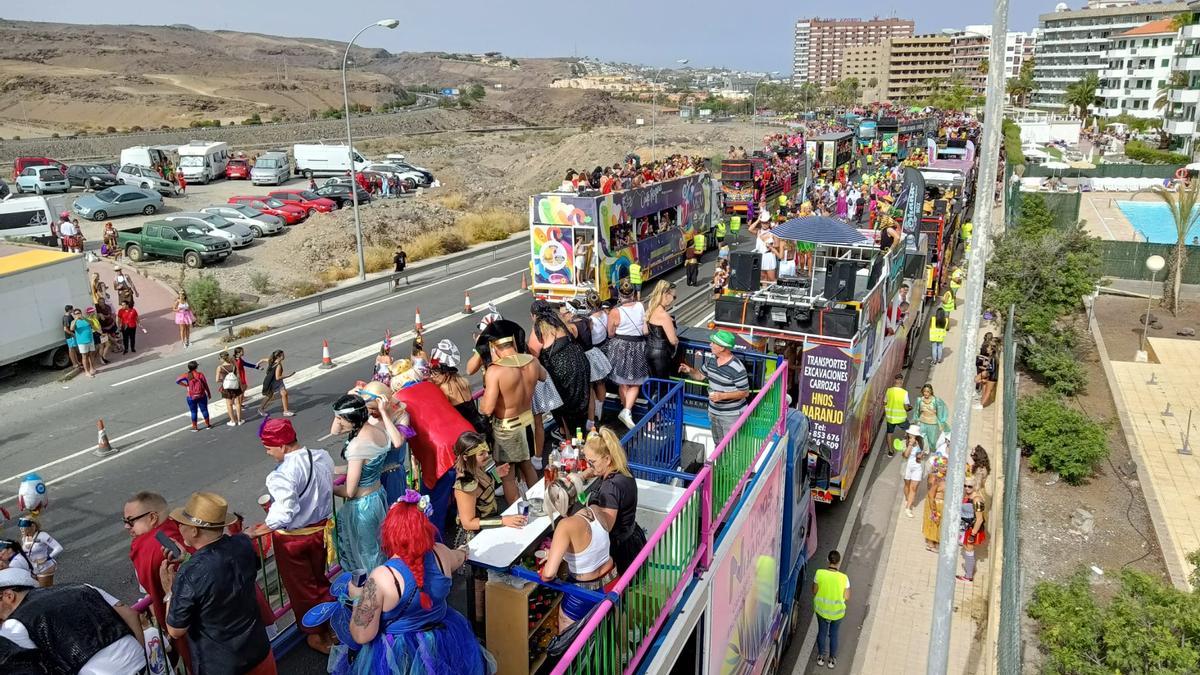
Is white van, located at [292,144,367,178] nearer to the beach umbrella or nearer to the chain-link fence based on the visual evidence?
the beach umbrella

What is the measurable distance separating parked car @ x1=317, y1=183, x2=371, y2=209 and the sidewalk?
33.9 m

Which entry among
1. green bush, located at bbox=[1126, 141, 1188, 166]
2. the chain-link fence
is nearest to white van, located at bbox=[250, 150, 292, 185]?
the chain-link fence

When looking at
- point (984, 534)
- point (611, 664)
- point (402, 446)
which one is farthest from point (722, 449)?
point (984, 534)

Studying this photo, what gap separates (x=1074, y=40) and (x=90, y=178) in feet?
488

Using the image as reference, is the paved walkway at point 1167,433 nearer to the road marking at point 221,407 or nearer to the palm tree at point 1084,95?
the road marking at point 221,407

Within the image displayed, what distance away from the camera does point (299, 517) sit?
532 centimetres

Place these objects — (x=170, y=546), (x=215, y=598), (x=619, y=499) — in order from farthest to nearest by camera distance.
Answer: (x=619, y=499) → (x=170, y=546) → (x=215, y=598)

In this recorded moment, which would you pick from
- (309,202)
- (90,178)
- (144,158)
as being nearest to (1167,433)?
(309,202)

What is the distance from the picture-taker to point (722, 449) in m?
5.95

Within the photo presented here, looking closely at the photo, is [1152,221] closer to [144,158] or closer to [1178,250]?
[1178,250]

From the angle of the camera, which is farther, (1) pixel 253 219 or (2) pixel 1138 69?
(2) pixel 1138 69

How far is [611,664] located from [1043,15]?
17937 cm

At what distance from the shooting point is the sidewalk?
9047 millimetres

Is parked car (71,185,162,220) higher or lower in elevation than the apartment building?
lower
